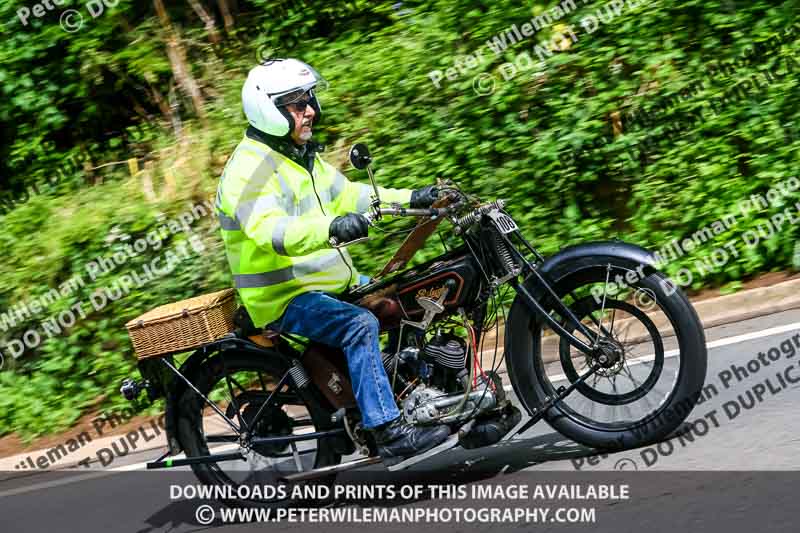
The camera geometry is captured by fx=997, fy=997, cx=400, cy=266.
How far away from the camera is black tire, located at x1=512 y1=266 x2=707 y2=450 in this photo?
4.58 meters

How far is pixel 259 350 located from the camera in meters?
5.21

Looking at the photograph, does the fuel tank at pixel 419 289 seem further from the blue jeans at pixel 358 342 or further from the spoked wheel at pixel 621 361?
the spoked wheel at pixel 621 361

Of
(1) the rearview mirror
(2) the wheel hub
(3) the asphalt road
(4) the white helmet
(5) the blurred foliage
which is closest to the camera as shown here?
(3) the asphalt road

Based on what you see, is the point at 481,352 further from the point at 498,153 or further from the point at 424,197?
the point at 498,153

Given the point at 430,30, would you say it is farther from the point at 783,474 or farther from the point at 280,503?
the point at 783,474

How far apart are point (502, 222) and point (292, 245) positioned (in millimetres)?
1016

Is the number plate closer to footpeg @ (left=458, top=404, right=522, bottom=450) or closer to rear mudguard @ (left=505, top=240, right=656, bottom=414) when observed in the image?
rear mudguard @ (left=505, top=240, right=656, bottom=414)

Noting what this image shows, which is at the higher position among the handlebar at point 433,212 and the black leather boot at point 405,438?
the handlebar at point 433,212

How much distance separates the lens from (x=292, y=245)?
4648 mm
